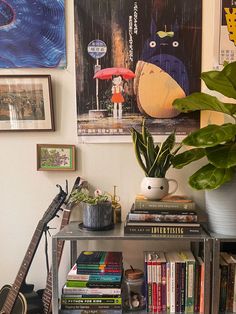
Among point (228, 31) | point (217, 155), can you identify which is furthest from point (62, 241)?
point (228, 31)

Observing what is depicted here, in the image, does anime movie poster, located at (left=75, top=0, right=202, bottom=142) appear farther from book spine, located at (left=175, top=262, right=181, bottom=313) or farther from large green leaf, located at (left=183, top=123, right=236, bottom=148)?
book spine, located at (left=175, top=262, right=181, bottom=313)

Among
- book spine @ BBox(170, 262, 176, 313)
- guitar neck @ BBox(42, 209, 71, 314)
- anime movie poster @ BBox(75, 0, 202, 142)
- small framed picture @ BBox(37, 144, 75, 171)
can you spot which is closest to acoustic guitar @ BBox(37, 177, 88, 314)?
guitar neck @ BBox(42, 209, 71, 314)

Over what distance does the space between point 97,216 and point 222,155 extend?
61 centimetres

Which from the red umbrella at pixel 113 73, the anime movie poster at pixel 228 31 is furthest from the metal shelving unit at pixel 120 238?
the anime movie poster at pixel 228 31

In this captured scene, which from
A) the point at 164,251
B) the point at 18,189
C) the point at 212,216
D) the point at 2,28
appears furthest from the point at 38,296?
the point at 2,28

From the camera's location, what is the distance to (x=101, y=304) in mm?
1469

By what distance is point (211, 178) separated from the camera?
52.9 inches

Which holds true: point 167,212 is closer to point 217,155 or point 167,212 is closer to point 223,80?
point 217,155

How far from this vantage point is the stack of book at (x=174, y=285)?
4.81 ft

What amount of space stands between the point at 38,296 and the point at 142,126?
102cm

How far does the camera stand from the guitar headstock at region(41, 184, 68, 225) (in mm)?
1646

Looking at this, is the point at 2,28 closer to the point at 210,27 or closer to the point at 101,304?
the point at 210,27

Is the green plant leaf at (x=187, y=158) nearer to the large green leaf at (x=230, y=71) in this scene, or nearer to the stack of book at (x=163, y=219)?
the stack of book at (x=163, y=219)

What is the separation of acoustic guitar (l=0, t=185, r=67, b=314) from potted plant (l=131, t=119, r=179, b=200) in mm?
449
